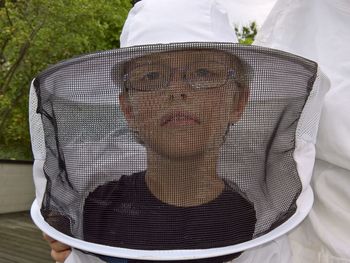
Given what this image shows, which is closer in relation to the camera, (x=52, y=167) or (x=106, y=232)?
(x=106, y=232)

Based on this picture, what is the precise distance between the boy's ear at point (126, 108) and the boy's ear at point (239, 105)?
0.25 m

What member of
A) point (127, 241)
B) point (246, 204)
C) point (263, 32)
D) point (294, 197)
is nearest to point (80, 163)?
point (127, 241)

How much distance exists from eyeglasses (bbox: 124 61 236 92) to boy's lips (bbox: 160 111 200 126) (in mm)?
67

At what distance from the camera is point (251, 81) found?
1.31m

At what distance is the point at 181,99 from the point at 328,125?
497 millimetres

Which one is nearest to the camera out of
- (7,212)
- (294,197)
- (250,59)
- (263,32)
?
(250,59)

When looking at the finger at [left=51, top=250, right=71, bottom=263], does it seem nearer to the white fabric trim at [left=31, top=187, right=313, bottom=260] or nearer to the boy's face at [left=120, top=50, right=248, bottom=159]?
the white fabric trim at [left=31, top=187, right=313, bottom=260]

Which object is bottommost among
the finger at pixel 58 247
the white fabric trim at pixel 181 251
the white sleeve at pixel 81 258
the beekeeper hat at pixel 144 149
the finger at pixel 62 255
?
the finger at pixel 62 255

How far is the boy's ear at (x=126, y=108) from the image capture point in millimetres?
1308

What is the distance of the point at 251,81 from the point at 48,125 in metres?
0.55

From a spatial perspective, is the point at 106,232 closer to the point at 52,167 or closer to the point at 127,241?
the point at 127,241

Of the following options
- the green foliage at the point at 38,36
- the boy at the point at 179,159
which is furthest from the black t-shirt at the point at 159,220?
the green foliage at the point at 38,36

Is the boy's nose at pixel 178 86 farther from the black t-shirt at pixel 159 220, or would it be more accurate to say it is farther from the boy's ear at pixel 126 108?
the black t-shirt at pixel 159 220

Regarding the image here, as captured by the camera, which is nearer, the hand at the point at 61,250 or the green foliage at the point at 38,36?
the hand at the point at 61,250
